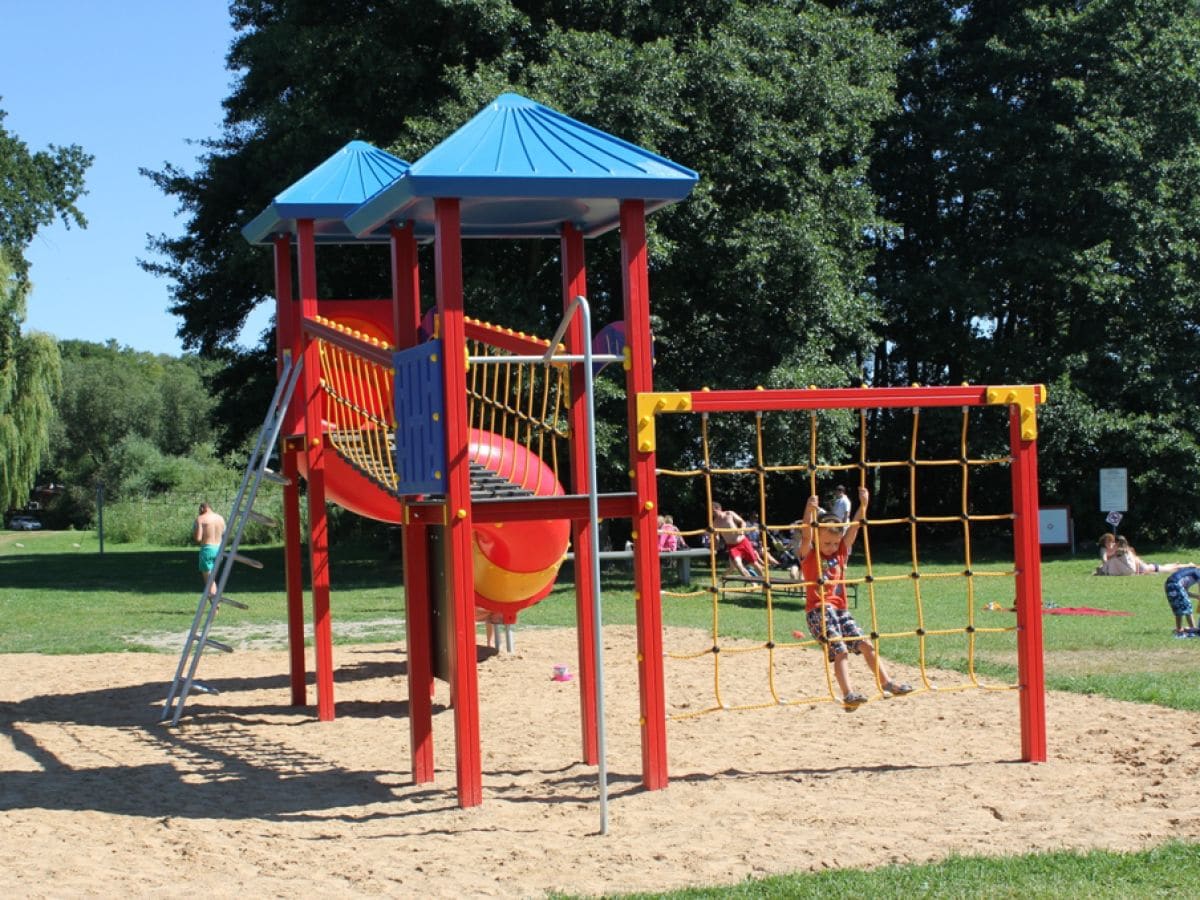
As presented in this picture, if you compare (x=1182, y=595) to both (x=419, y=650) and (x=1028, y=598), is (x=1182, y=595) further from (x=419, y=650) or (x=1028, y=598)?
(x=419, y=650)

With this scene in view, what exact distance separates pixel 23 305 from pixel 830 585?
32.3 metres

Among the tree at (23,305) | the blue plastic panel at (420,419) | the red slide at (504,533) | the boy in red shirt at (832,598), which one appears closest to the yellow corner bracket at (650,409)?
the blue plastic panel at (420,419)

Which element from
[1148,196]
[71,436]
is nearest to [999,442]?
[1148,196]

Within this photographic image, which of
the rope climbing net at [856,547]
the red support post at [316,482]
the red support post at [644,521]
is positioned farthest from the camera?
the red support post at [316,482]

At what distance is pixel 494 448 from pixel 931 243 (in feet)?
79.1

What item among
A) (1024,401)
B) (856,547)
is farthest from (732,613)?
(856,547)

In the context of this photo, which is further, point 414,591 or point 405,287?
point 405,287

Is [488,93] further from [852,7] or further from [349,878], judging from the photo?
[349,878]

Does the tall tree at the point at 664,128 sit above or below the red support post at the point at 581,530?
above

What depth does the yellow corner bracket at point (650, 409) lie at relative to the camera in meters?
7.25

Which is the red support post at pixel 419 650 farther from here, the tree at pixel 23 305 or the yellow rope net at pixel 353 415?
the tree at pixel 23 305

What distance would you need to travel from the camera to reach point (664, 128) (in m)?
21.3

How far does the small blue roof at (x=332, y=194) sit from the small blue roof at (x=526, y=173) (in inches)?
93.1

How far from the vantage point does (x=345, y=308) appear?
37.5ft
